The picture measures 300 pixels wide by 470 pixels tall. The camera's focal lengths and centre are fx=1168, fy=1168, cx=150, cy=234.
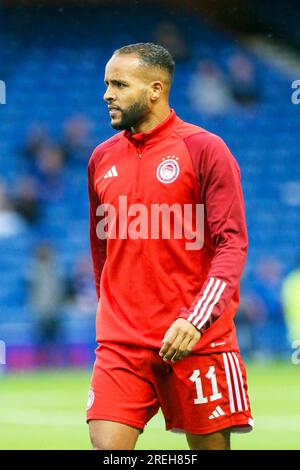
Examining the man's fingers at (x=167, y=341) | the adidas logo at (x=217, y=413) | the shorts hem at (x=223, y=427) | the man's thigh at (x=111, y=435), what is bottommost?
the man's thigh at (x=111, y=435)

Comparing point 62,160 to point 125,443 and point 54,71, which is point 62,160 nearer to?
point 54,71

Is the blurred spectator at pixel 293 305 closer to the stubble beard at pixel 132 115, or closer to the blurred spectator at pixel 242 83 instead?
the blurred spectator at pixel 242 83

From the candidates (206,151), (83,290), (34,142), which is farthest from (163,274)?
(34,142)

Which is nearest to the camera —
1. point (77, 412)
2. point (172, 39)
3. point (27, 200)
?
point (77, 412)

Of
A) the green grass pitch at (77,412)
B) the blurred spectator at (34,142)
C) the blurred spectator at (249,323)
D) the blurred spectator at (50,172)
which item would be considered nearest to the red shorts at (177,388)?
the green grass pitch at (77,412)

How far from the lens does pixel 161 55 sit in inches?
200

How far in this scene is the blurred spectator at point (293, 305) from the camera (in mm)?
15242

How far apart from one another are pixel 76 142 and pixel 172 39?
2.65 metres

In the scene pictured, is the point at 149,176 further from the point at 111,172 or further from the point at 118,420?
the point at 118,420

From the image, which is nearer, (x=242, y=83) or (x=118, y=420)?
(x=118, y=420)

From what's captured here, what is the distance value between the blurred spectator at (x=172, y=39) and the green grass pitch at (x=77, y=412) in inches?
228

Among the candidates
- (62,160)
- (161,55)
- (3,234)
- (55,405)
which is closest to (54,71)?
(62,160)

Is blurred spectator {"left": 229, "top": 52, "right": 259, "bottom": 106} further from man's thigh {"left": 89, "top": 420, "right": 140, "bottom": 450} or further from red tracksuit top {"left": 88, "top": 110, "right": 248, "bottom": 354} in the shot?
man's thigh {"left": 89, "top": 420, "right": 140, "bottom": 450}

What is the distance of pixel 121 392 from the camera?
15.9 ft
